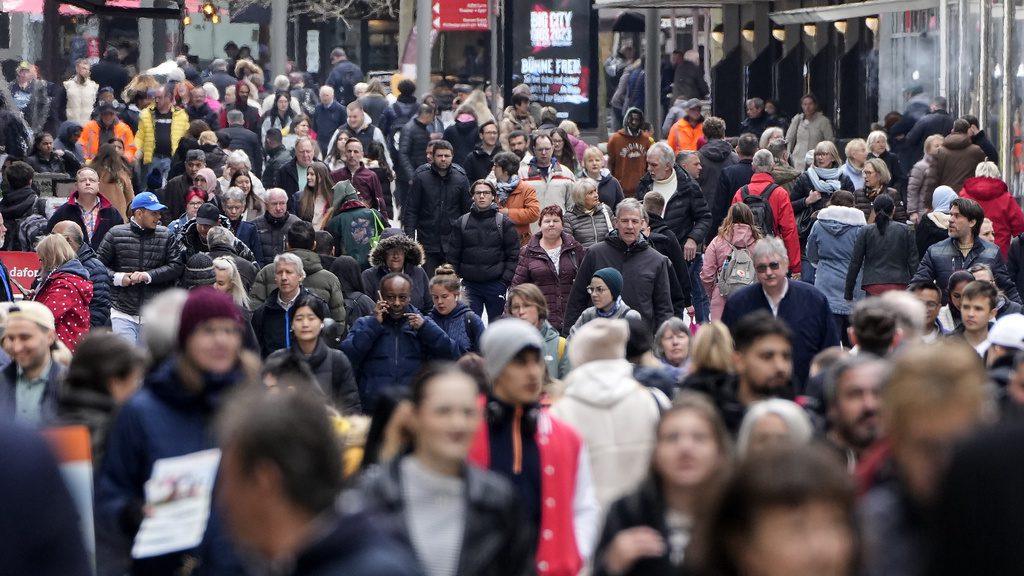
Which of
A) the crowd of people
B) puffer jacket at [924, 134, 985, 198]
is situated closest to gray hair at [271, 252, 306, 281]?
the crowd of people

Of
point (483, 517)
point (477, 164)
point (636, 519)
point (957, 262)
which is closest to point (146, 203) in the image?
point (957, 262)

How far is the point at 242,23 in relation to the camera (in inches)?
2019

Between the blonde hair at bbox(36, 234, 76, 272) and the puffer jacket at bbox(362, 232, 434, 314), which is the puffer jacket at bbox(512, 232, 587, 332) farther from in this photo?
the blonde hair at bbox(36, 234, 76, 272)

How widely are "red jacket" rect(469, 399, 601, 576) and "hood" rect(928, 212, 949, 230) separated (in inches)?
411

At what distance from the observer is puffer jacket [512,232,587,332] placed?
14805mm

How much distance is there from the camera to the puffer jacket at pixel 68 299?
40.8 ft

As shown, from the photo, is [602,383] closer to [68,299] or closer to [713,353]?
[713,353]

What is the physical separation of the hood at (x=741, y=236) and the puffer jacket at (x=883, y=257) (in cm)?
79

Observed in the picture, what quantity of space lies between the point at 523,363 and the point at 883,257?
9.19m

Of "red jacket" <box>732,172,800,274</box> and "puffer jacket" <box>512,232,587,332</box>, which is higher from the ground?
"red jacket" <box>732,172,800,274</box>

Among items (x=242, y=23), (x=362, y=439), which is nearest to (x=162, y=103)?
(x=362, y=439)

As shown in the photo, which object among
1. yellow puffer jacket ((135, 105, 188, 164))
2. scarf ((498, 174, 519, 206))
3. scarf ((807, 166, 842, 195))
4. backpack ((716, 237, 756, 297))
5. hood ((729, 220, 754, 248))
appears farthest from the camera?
yellow puffer jacket ((135, 105, 188, 164))

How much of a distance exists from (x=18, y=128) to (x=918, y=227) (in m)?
10.5

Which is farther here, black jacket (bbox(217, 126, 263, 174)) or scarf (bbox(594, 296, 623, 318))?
black jacket (bbox(217, 126, 263, 174))
